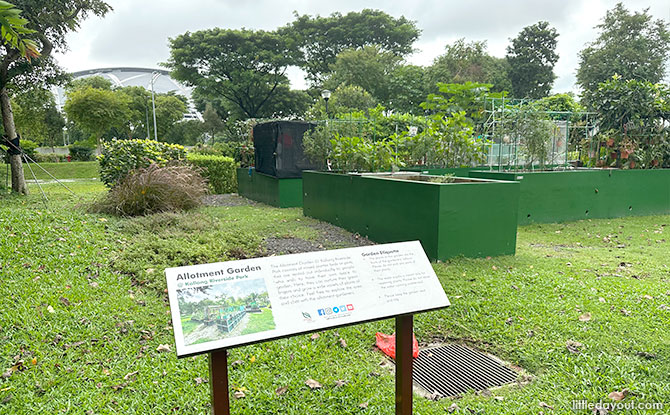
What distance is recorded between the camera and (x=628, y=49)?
37.3 metres

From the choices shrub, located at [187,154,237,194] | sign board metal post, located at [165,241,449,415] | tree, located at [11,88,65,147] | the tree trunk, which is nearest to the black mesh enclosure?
shrub, located at [187,154,237,194]

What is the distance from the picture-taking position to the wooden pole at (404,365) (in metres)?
2.56

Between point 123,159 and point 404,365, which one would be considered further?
point 123,159

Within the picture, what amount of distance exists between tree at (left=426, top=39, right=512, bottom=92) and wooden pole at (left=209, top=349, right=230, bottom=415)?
37.8 meters

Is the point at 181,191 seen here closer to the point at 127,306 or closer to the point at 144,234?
the point at 144,234

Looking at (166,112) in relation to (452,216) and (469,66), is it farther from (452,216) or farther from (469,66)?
(452,216)

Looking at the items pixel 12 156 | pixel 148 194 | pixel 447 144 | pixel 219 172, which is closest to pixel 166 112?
pixel 219 172

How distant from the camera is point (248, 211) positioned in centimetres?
1180

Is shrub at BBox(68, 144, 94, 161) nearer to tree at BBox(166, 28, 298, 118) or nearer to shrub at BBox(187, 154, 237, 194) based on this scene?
tree at BBox(166, 28, 298, 118)

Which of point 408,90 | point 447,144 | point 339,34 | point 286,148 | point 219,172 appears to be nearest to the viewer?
point 447,144

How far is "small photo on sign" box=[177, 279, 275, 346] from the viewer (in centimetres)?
208

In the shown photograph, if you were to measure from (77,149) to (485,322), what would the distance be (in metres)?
40.6

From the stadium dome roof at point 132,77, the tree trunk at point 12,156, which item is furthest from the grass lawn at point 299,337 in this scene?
the stadium dome roof at point 132,77

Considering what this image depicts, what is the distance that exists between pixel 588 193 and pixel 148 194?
936 cm
